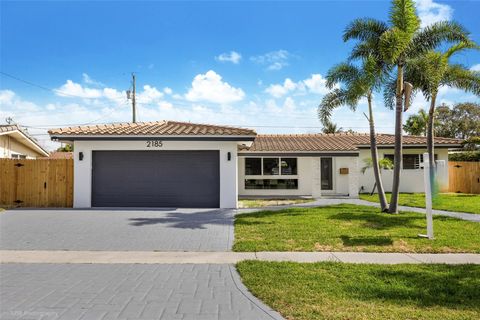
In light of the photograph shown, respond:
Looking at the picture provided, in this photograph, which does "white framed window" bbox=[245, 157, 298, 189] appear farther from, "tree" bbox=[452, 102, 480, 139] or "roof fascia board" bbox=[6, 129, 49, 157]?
"tree" bbox=[452, 102, 480, 139]

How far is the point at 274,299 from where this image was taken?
16.3 feet

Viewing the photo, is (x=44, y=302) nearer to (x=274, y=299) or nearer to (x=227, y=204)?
(x=274, y=299)

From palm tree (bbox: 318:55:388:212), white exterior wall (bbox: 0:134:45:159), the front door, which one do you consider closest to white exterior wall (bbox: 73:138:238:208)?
palm tree (bbox: 318:55:388:212)

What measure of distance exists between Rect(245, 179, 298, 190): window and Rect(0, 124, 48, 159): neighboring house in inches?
520

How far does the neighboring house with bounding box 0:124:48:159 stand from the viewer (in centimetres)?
1919

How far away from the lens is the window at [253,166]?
21156 millimetres

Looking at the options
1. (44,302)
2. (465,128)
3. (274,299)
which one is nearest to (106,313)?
(44,302)

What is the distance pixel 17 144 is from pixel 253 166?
1423 cm

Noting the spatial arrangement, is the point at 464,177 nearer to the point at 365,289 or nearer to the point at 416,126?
the point at 416,126

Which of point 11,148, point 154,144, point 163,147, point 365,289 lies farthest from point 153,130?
point 365,289

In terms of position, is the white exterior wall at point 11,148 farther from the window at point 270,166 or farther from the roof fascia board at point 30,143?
the window at point 270,166

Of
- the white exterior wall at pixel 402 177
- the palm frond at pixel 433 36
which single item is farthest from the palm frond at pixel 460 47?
the white exterior wall at pixel 402 177

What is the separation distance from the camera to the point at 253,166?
21188 millimetres

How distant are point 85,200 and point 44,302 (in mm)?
10627
